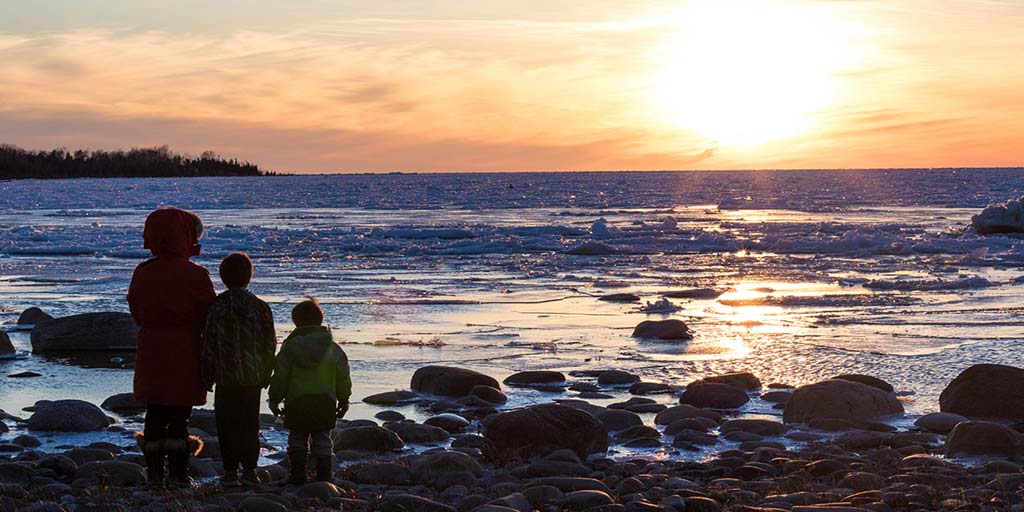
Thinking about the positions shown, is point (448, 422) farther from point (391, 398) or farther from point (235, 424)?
point (235, 424)

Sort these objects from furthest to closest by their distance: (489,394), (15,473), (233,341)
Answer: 1. (489,394)
2. (15,473)
3. (233,341)

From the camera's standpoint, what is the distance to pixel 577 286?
19.1m

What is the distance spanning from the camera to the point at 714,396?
9.08 metres

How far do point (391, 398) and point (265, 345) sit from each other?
3330 mm

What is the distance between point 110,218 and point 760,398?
43587mm

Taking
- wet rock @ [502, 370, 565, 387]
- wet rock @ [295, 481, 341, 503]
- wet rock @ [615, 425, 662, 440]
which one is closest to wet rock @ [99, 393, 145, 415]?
wet rock @ [502, 370, 565, 387]

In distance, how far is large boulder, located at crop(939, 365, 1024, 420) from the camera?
850cm

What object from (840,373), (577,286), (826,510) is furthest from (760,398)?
(577,286)

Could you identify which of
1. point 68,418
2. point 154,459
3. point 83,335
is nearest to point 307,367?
point 154,459

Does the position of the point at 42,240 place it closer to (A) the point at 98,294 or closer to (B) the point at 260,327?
(A) the point at 98,294

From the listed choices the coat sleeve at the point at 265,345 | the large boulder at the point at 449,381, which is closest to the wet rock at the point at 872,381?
the large boulder at the point at 449,381

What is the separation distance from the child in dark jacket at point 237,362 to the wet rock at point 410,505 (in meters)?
0.97

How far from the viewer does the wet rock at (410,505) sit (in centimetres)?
534

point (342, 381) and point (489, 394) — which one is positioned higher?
point (342, 381)
